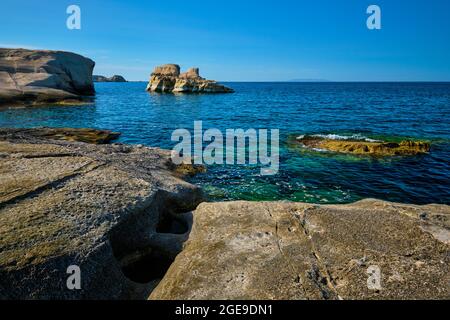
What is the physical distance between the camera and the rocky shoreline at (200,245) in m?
6.01

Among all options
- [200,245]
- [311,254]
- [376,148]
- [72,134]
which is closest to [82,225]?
[200,245]

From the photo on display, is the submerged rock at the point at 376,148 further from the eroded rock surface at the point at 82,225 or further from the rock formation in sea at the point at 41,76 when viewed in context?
the rock formation in sea at the point at 41,76

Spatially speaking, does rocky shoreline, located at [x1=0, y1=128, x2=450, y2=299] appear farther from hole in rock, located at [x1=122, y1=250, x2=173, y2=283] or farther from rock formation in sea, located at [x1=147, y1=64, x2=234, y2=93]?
rock formation in sea, located at [x1=147, y1=64, x2=234, y2=93]

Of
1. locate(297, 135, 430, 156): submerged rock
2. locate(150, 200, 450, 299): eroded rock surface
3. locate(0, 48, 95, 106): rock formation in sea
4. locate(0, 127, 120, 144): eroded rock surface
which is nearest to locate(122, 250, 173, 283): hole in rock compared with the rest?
locate(150, 200, 450, 299): eroded rock surface

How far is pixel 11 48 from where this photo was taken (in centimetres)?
7731

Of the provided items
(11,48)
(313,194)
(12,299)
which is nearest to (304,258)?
(12,299)

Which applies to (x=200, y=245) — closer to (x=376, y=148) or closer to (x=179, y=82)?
(x=376, y=148)

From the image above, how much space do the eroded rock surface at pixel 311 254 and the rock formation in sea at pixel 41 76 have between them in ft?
206

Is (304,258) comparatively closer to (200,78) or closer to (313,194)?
(313,194)

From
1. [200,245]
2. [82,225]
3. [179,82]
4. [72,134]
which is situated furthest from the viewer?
[179,82]

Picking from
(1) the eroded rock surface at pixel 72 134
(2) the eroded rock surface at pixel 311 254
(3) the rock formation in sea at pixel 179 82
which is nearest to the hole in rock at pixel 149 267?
(2) the eroded rock surface at pixel 311 254

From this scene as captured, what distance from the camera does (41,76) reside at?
227ft

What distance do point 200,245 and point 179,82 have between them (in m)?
124
